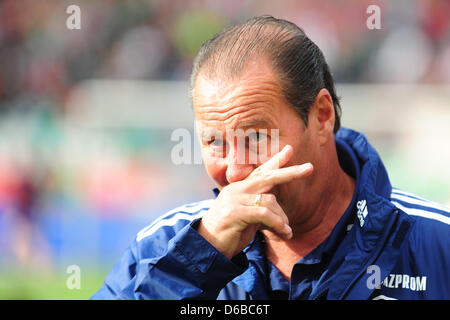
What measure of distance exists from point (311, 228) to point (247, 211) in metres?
0.52

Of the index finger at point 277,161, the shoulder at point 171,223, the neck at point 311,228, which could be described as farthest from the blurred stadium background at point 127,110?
the index finger at point 277,161

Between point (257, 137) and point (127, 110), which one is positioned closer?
point (257, 137)

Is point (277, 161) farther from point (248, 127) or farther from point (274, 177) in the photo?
point (248, 127)

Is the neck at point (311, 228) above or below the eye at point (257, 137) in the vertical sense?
below

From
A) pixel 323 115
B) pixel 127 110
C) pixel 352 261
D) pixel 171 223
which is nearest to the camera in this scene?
pixel 352 261

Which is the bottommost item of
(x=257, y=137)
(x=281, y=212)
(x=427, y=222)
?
(x=427, y=222)

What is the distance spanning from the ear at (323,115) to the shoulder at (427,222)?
0.39 metres

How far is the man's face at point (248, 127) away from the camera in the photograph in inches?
83.8

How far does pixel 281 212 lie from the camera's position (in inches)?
78.7

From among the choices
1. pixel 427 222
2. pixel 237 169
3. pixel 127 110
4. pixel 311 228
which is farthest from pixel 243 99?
A: pixel 127 110

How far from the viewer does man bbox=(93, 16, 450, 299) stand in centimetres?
199

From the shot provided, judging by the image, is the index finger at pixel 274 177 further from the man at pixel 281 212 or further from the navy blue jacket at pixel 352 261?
the navy blue jacket at pixel 352 261

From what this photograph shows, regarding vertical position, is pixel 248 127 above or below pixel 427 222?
above
